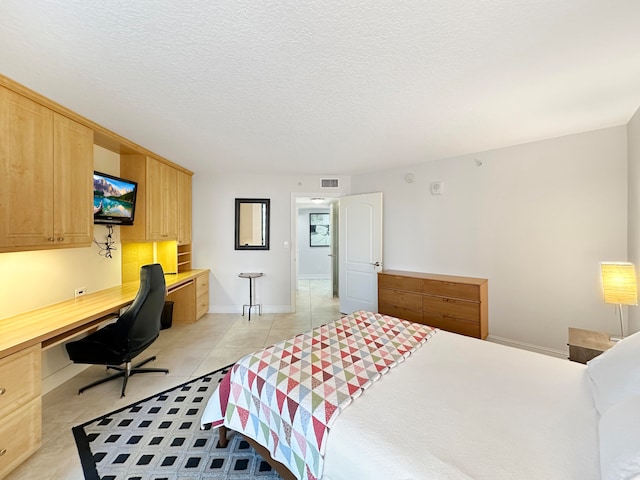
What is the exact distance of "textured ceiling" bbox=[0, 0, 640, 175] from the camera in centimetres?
123

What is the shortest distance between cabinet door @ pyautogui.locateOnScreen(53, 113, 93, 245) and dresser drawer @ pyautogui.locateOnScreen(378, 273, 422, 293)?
11.3 ft

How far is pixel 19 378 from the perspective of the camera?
5.28 ft

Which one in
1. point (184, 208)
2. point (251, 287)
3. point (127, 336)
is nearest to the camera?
point (127, 336)

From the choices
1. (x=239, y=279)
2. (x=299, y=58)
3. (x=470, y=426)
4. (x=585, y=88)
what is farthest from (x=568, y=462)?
(x=239, y=279)

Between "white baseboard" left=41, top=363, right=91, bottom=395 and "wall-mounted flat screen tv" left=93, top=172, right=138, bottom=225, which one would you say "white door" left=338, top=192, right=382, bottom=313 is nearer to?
"wall-mounted flat screen tv" left=93, top=172, right=138, bottom=225

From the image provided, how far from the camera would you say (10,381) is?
5.10 feet

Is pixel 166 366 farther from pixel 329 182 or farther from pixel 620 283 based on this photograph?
pixel 620 283

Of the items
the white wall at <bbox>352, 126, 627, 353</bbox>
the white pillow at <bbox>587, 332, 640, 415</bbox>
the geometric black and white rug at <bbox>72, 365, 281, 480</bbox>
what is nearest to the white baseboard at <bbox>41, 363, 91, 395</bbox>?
the geometric black and white rug at <bbox>72, 365, 281, 480</bbox>

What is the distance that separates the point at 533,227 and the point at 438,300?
53.4 inches

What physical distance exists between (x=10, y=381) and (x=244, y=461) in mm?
1458

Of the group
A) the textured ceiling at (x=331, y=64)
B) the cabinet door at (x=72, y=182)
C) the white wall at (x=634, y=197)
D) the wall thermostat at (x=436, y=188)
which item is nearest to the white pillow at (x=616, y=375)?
the white wall at (x=634, y=197)

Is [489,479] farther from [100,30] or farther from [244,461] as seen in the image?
[100,30]

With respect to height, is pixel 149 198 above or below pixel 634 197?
above

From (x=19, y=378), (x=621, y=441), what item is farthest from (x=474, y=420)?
(x=19, y=378)
